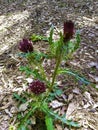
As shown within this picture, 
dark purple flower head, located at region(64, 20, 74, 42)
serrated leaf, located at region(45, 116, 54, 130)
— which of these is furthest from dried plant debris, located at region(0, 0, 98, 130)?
dark purple flower head, located at region(64, 20, 74, 42)

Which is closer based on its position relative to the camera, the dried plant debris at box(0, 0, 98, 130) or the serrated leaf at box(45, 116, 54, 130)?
the serrated leaf at box(45, 116, 54, 130)

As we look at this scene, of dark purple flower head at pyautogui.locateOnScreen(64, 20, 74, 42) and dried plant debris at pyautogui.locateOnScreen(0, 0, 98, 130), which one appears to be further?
dried plant debris at pyautogui.locateOnScreen(0, 0, 98, 130)

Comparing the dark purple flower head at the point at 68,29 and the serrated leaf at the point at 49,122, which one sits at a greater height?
the dark purple flower head at the point at 68,29

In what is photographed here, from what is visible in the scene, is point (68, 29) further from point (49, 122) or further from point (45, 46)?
point (45, 46)

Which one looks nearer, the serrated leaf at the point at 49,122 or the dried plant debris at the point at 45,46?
the serrated leaf at the point at 49,122

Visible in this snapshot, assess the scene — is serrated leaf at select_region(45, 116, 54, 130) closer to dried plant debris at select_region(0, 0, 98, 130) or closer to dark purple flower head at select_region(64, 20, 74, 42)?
dried plant debris at select_region(0, 0, 98, 130)

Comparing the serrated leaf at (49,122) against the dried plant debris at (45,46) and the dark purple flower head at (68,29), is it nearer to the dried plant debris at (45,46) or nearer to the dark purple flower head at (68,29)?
the dried plant debris at (45,46)

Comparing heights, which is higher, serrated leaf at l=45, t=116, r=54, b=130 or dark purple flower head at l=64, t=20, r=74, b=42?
dark purple flower head at l=64, t=20, r=74, b=42

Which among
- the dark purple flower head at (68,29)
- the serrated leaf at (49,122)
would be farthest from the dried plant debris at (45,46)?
the dark purple flower head at (68,29)

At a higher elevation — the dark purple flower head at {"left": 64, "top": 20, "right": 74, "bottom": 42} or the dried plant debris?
the dark purple flower head at {"left": 64, "top": 20, "right": 74, "bottom": 42}

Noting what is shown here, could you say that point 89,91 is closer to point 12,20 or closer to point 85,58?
point 85,58

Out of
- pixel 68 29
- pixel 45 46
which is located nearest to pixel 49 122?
pixel 68 29
